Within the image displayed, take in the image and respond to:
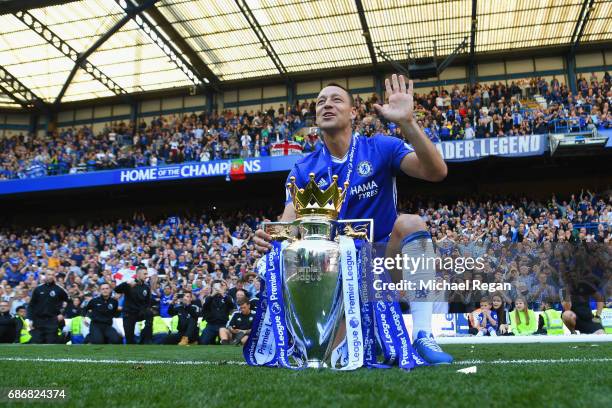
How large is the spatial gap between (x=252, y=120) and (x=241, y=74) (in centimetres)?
389

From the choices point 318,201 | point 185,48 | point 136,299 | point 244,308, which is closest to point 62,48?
point 185,48

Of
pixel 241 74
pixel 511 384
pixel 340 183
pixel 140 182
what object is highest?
pixel 241 74

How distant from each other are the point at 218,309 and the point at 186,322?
3.04 ft

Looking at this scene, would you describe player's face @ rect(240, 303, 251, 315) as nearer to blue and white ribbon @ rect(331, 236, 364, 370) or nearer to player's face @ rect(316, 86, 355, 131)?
player's face @ rect(316, 86, 355, 131)

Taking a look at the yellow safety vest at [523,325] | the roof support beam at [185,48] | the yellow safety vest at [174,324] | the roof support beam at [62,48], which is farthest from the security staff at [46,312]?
the roof support beam at [62,48]

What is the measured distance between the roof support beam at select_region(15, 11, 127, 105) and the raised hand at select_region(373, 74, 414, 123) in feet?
82.2

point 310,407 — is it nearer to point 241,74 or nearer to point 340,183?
point 340,183

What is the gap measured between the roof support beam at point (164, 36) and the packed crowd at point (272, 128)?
2472 mm

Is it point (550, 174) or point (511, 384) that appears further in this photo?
point (550, 174)

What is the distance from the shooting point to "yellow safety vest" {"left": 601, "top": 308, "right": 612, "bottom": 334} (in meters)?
9.63

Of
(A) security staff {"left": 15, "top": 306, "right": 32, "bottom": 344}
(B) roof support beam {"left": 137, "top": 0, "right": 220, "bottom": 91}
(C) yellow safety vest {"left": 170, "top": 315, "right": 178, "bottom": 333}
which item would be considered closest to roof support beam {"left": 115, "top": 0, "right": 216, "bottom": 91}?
(B) roof support beam {"left": 137, "top": 0, "right": 220, "bottom": 91}

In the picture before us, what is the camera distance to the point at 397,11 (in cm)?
2425

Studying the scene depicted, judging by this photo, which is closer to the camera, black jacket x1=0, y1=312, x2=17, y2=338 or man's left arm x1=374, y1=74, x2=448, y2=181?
man's left arm x1=374, y1=74, x2=448, y2=181

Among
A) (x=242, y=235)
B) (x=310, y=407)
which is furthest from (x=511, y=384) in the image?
(x=242, y=235)
